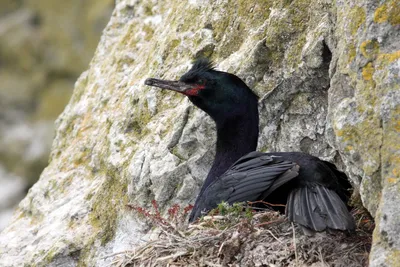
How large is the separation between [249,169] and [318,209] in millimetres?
852

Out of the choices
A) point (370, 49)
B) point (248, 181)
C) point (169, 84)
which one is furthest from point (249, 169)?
point (370, 49)

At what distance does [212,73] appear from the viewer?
6.71m

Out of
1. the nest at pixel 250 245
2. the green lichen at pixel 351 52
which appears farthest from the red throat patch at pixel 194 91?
the green lichen at pixel 351 52

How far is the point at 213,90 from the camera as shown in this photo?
6.77m

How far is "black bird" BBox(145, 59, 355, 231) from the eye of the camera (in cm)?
544

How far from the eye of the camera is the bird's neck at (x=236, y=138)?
22.3 feet

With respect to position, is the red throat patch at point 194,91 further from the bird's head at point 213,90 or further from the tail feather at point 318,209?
the tail feather at point 318,209

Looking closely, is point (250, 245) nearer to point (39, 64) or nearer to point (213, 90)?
point (213, 90)

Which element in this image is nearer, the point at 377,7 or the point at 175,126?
the point at 377,7

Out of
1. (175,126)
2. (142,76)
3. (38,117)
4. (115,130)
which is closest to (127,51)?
(142,76)

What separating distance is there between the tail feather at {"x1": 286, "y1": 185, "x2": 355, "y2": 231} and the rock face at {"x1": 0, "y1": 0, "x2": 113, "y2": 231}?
17.4 meters

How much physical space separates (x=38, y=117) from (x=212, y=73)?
59.6 ft

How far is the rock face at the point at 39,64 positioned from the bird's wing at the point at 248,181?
16612 millimetres

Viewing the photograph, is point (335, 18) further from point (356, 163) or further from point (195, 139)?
point (195, 139)
